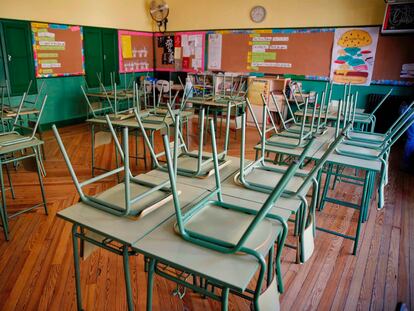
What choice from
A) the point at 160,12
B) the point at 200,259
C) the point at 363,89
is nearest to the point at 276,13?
the point at 363,89

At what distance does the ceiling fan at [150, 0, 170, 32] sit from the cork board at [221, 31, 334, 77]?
1.47 meters

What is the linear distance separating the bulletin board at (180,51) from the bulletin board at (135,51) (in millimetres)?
200

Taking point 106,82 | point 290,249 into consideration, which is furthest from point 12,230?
point 106,82

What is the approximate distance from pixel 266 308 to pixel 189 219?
0.39m

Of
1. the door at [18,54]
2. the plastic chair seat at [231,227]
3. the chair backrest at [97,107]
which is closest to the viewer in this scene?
the plastic chair seat at [231,227]

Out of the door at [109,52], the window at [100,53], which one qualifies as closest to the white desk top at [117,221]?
the window at [100,53]

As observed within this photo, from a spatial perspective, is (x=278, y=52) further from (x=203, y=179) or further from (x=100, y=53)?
(x=203, y=179)

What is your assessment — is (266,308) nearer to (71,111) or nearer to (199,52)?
(71,111)

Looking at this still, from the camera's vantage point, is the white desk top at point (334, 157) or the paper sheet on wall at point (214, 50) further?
the paper sheet on wall at point (214, 50)

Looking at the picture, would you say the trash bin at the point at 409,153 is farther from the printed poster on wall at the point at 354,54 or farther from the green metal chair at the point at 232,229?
the green metal chair at the point at 232,229

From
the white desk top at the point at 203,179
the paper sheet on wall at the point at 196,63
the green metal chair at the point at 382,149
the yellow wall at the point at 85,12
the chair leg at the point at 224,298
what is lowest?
the chair leg at the point at 224,298

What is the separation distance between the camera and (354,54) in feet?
17.4

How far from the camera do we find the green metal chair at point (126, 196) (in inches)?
46.4

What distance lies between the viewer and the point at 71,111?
18.7ft
